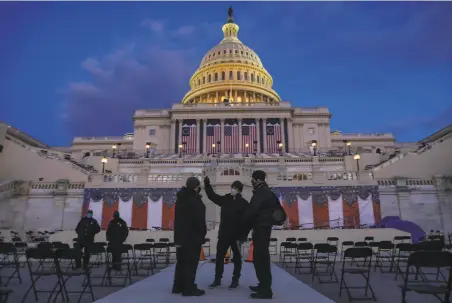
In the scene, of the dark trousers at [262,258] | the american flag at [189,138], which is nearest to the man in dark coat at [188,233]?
the dark trousers at [262,258]

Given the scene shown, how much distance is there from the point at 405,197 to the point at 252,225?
2633 cm

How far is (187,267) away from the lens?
7.28 meters

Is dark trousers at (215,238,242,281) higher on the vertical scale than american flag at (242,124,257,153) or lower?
lower

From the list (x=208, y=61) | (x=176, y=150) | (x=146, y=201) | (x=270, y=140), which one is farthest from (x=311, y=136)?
(x=146, y=201)

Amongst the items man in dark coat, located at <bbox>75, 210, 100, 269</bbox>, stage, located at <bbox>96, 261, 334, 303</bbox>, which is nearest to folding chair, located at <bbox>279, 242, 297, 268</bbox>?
stage, located at <bbox>96, 261, 334, 303</bbox>

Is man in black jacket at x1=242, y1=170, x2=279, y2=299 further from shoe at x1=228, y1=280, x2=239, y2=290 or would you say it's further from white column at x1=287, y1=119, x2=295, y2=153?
white column at x1=287, y1=119, x2=295, y2=153

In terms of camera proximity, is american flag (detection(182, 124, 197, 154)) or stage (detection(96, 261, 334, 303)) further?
american flag (detection(182, 124, 197, 154))

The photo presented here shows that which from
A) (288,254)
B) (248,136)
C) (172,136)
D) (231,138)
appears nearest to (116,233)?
(288,254)

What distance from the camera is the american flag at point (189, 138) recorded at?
223 ft

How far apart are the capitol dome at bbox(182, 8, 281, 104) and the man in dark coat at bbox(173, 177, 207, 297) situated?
80.4 m

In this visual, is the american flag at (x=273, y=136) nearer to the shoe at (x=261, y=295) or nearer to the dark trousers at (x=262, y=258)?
the dark trousers at (x=262, y=258)

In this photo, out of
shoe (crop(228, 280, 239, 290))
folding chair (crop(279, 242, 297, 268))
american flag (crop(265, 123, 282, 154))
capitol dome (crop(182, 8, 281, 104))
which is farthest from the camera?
capitol dome (crop(182, 8, 281, 104))

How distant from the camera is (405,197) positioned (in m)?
30.0

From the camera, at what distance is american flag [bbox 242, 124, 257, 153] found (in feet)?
220
